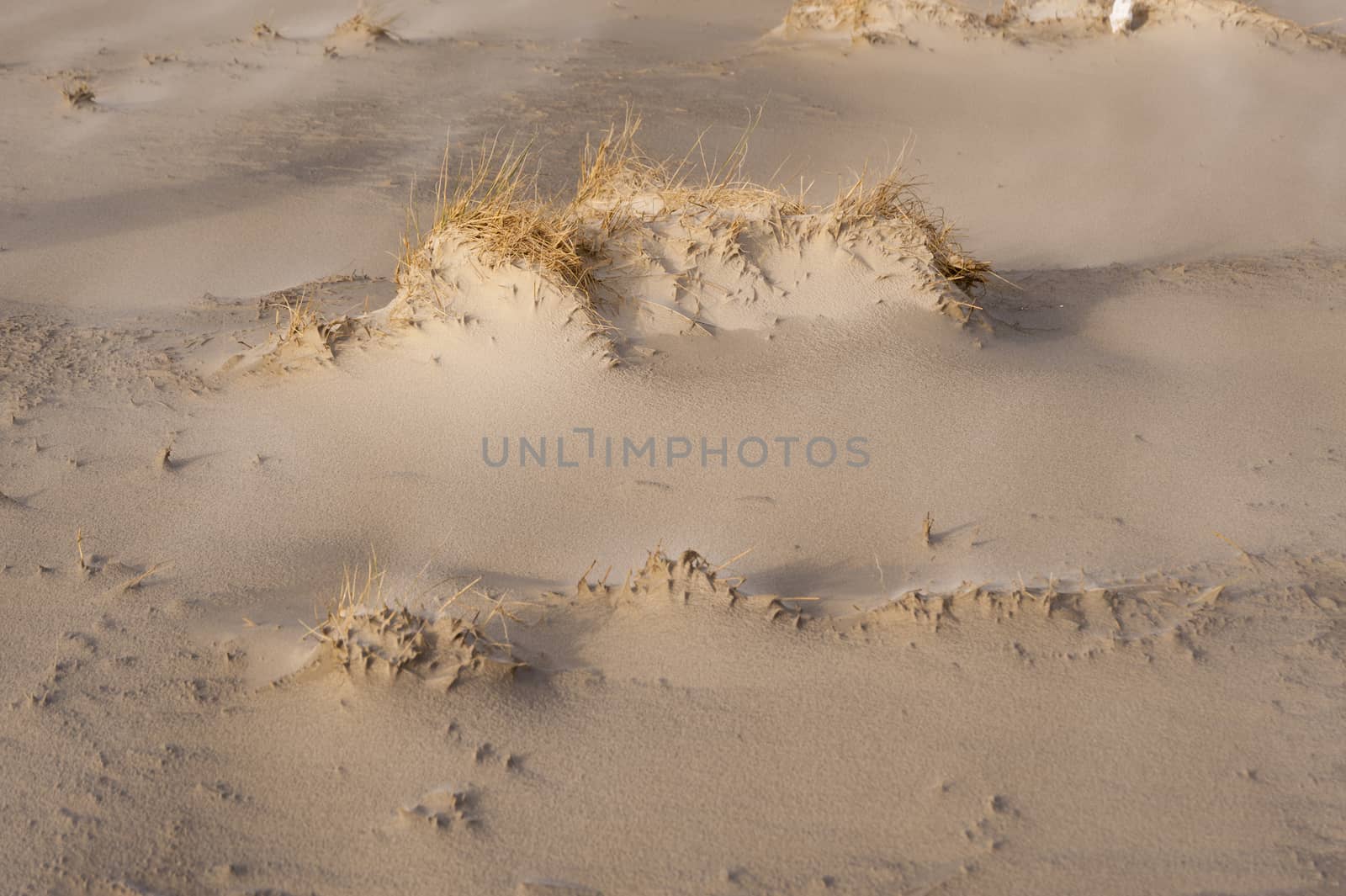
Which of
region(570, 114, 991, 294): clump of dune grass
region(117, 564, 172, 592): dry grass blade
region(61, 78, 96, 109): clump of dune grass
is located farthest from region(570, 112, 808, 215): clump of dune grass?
region(61, 78, 96, 109): clump of dune grass

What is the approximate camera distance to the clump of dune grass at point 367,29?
675 centimetres

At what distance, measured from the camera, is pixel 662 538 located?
2707mm

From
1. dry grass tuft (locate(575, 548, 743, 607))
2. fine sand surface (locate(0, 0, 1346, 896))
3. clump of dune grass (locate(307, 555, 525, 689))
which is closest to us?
fine sand surface (locate(0, 0, 1346, 896))

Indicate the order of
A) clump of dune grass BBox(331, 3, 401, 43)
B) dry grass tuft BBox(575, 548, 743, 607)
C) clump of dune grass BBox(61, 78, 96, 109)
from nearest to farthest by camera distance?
dry grass tuft BBox(575, 548, 743, 607), clump of dune grass BBox(61, 78, 96, 109), clump of dune grass BBox(331, 3, 401, 43)

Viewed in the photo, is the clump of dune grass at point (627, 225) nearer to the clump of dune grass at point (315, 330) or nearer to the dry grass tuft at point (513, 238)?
the dry grass tuft at point (513, 238)

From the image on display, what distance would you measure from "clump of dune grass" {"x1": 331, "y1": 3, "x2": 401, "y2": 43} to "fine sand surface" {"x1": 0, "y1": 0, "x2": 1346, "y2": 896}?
6.49 feet

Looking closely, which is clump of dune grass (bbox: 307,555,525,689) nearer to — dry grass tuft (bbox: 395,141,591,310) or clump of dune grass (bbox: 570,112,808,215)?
dry grass tuft (bbox: 395,141,591,310)

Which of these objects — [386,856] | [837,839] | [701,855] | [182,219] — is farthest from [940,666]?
[182,219]

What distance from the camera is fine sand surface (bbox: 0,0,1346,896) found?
2.00 meters

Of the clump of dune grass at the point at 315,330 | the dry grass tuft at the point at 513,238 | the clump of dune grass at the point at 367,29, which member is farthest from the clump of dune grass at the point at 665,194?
the clump of dune grass at the point at 367,29

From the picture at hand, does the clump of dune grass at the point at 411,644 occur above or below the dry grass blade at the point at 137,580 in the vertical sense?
above

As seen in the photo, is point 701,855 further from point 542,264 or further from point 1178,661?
point 542,264

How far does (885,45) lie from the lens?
6.71 metres

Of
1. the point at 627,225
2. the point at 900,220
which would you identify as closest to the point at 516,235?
the point at 627,225
